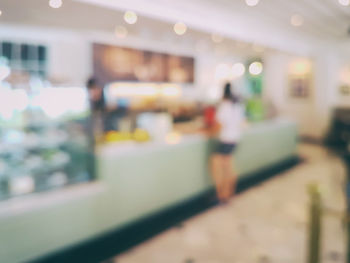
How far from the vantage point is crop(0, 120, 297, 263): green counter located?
2561 mm

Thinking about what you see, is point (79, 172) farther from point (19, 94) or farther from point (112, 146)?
point (19, 94)

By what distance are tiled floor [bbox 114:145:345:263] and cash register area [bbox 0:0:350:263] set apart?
19 millimetres

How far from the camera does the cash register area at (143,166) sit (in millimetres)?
2811

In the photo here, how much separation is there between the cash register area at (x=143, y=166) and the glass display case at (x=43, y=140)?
13 mm

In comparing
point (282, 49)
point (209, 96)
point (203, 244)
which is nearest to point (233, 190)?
point (203, 244)

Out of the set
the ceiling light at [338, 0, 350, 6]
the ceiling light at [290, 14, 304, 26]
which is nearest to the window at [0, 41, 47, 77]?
the ceiling light at [290, 14, 304, 26]

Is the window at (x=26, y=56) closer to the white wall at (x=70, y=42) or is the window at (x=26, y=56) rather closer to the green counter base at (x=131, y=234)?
the white wall at (x=70, y=42)

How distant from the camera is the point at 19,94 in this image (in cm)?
297

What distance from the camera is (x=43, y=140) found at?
11.3ft

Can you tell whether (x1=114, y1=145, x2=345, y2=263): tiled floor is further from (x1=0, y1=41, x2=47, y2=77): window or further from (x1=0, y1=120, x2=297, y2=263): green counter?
(x1=0, y1=41, x2=47, y2=77): window

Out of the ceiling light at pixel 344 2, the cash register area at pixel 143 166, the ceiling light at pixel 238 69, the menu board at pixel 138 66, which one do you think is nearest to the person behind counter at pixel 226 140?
the cash register area at pixel 143 166

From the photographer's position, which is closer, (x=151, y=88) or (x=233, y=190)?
(x=233, y=190)

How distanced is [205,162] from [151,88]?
516 cm

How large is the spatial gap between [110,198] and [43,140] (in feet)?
3.51
